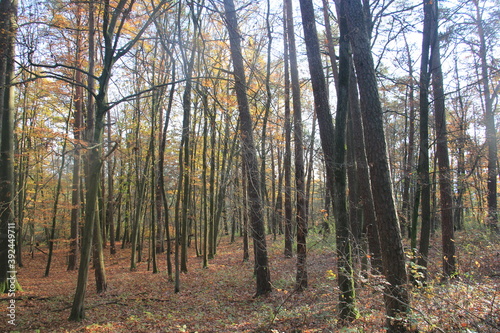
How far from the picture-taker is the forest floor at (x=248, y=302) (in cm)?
426

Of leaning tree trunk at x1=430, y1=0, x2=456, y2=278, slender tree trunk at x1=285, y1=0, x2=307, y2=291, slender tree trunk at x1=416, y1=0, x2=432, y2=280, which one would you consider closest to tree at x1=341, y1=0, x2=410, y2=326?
slender tree trunk at x1=285, y1=0, x2=307, y2=291

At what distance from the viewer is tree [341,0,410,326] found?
4.41 m

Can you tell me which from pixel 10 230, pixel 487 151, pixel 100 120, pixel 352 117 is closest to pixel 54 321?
pixel 10 230

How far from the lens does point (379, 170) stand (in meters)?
4.70

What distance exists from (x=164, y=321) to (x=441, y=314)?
584 cm

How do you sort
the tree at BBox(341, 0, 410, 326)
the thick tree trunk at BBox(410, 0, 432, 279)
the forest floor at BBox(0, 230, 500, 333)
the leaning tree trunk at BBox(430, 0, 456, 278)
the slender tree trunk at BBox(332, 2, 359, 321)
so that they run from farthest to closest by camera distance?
1. the leaning tree trunk at BBox(430, 0, 456, 278)
2. the thick tree trunk at BBox(410, 0, 432, 279)
3. the slender tree trunk at BBox(332, 2, 359, 321)
4. the tree at BBox(341, 0, 410, 326)
5. the forest floor at BBox(0, 230, 500, 333)

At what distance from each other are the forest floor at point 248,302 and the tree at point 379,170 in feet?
1.01

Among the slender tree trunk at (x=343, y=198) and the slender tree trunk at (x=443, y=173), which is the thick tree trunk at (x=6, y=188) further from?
the slender tree trunk at (x=443, y=173)

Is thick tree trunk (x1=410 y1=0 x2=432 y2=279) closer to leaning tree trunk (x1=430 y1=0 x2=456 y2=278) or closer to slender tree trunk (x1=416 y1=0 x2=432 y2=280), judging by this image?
slender tree trunk (x1=416 y1=0 x2=432 y2=280)

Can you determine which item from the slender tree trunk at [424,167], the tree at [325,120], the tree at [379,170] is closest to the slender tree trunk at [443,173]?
the slender tree trunk at [424,167]

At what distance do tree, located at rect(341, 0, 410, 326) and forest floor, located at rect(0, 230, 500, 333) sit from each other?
0.31 meters

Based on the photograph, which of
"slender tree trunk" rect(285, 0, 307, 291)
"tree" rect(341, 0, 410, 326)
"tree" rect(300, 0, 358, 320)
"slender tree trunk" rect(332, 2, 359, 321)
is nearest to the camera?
"tree" rect(341, 0, 410, 326)

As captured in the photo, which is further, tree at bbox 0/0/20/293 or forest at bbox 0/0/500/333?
tree at bbox 0/0/20/293

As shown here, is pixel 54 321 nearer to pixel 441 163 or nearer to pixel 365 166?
pixel 365 166
